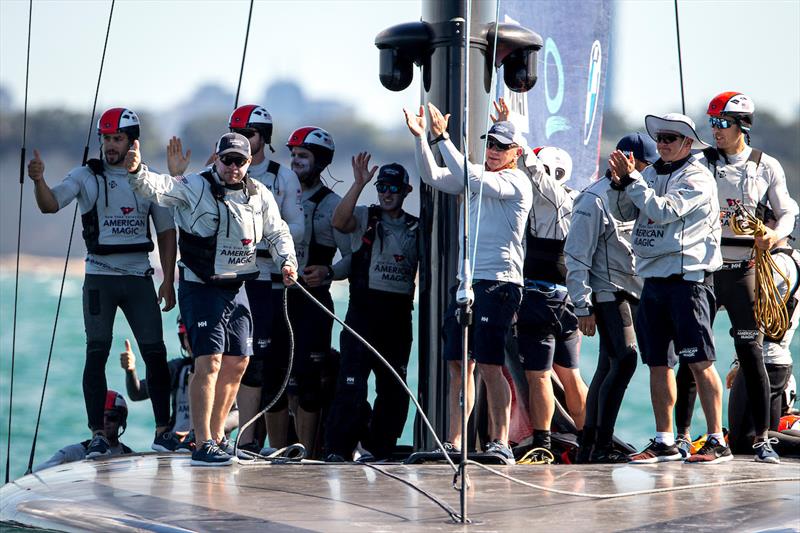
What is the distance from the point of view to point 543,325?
7570 millimetres

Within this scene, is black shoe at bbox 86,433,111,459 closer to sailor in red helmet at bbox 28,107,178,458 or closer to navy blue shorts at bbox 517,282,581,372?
sailor in red helmet at bbox 28,107,178,458

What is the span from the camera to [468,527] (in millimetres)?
5543

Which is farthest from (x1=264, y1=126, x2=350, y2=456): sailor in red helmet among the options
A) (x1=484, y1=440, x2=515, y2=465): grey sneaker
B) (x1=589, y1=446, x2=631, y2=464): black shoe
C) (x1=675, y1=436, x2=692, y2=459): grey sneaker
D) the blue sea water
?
the blue sea water

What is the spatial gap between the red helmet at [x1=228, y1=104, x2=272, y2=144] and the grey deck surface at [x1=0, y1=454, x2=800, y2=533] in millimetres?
1843

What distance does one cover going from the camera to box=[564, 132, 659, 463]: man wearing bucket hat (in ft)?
24.5

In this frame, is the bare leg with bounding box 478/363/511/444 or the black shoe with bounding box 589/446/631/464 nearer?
the bare leg with bounding box 478/363/511/444

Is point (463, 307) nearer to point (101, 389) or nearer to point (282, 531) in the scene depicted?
point (282, 531)

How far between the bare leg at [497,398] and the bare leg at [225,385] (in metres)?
1.18

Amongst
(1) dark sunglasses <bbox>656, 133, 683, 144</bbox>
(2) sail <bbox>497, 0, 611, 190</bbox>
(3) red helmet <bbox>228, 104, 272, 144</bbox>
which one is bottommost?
(1) dark sunglasses <bbox>656, 133, 683, 144</bbox>

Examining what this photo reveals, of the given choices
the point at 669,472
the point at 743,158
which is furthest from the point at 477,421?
the point at 743,158

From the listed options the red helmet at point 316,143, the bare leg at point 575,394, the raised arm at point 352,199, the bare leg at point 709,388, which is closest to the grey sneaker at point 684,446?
the bare leg at point 709,388

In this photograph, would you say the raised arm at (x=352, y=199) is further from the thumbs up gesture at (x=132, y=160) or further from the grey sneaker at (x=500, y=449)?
the grey sneaker at (x=500, y=449)

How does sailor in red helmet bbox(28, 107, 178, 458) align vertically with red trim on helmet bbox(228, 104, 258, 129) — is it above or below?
below

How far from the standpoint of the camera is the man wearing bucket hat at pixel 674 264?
7020mm
